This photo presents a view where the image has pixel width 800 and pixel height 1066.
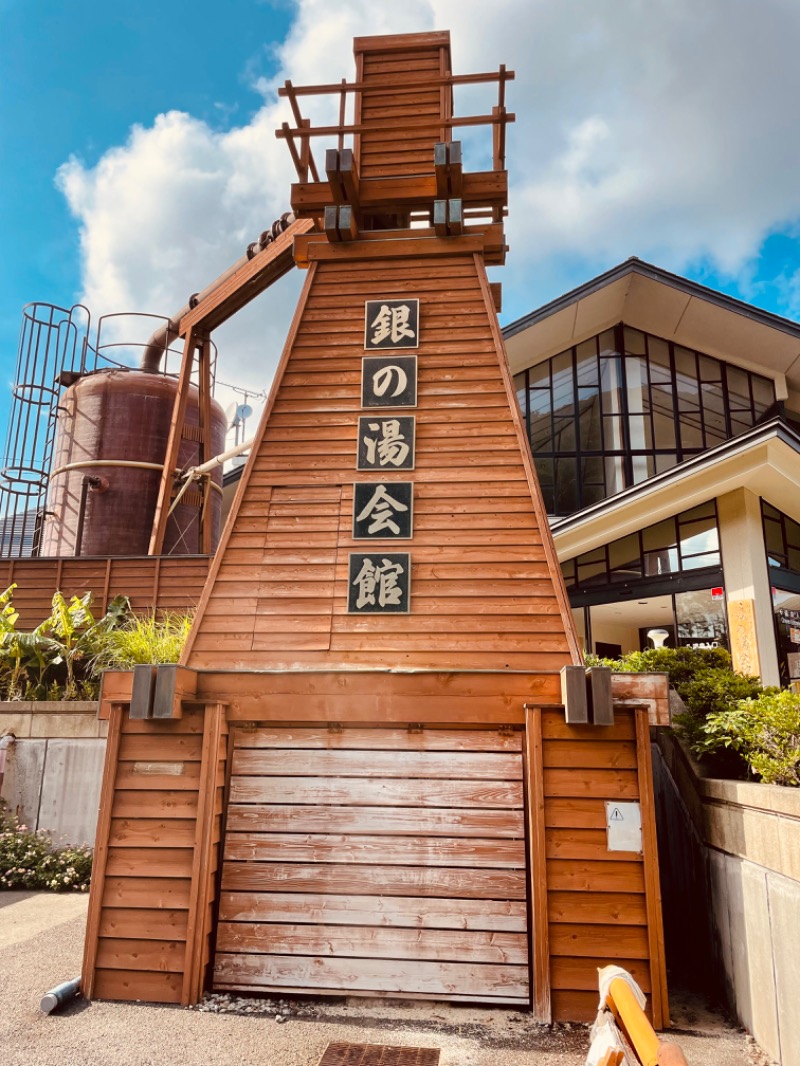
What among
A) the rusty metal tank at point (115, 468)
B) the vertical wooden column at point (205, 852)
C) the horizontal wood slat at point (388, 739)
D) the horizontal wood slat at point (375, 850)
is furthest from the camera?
the rusty metal tank at point (115, 468)

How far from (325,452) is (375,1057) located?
514 centimetres

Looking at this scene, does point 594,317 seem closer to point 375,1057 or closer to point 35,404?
point 35,404

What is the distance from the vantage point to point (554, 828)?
19.2 ft

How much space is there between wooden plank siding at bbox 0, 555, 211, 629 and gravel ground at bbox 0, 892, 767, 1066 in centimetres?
751

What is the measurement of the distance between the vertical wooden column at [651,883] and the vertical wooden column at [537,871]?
0.77 m

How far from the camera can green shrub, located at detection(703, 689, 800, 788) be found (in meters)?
5.55

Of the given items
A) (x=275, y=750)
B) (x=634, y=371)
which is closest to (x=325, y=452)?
(x=275, y=750)

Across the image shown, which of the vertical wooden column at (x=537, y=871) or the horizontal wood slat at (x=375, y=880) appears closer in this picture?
the vertical wooden column at (x=537, y=871)

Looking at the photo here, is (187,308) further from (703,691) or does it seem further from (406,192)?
(703,691)

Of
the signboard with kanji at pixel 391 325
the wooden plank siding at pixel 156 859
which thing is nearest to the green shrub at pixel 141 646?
the wooden plank siding at pixel 156 859

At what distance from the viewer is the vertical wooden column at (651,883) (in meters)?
5.46

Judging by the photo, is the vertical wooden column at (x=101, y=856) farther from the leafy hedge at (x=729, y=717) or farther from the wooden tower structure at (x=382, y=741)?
the leafy hedge at (x=729, y=717)

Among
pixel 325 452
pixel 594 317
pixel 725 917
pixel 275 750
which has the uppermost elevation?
pixel 594 317

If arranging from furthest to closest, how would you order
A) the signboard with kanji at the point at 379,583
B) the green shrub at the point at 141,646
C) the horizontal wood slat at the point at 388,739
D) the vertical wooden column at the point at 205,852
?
the green shrub at the point at 141,646, the signboard with kanji at the point at 379,583, the horizontal wood slat at the point at 388,739, the vertical wooden column at the point at 205,852
